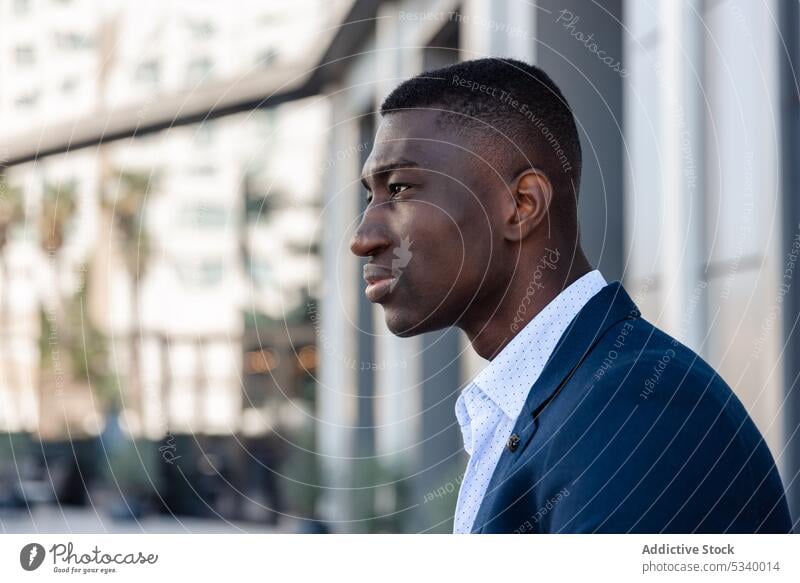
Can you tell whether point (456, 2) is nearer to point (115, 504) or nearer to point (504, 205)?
point (504, 205)

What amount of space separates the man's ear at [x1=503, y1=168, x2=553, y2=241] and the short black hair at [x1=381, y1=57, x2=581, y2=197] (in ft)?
0.11

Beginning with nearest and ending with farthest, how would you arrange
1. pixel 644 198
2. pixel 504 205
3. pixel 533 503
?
pixel 533 503 < pixel 504 205 < pixel 644 198

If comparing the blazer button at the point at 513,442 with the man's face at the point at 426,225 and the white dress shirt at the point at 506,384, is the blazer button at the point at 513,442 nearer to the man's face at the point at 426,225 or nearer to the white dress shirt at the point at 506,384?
the white dress shirt at the point at 506,384

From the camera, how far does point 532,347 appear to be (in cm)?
205

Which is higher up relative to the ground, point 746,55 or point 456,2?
point 456,2

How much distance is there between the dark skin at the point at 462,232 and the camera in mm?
2047

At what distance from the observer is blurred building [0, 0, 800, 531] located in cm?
397

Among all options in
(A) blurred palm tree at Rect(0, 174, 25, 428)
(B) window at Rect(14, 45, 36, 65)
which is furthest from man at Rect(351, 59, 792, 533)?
(A) blurred palm tree at Rect(0, 174, 25, 428)
